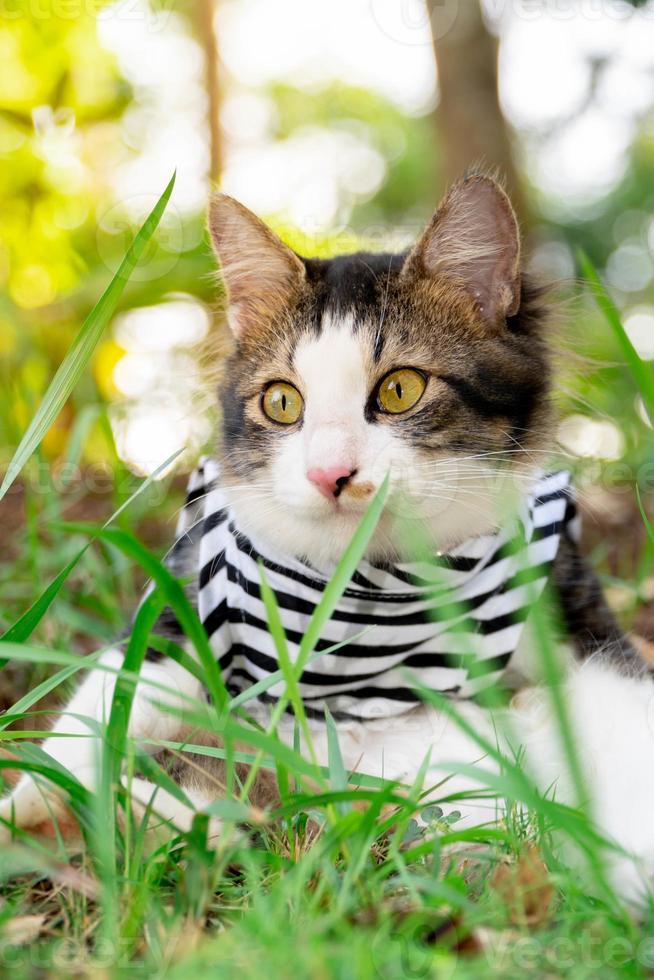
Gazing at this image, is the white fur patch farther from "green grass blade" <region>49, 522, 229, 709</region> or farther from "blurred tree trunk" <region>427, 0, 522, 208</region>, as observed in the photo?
"blurred tree trunk" <region>427, 0, 522, 208</region>

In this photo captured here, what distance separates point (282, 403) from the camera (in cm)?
141

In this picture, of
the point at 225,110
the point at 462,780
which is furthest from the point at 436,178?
the point at 462,780

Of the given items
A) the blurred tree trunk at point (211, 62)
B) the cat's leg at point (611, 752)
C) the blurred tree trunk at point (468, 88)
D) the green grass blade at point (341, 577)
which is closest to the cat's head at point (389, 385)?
the green grass blade at point (341, 577)

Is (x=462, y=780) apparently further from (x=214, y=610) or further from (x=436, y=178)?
(x=436, y=178)

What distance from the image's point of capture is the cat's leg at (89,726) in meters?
1.04

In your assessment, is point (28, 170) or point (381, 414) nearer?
point (381, 414)

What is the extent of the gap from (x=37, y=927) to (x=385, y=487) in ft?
2.05

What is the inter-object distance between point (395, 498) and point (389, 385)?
8.2 inches

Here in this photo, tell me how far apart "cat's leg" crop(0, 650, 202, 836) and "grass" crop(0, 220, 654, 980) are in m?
0.05

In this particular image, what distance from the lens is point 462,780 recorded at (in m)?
1.35

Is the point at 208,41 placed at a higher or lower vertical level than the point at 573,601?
higher

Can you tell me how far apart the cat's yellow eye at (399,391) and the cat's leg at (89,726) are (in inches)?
21.5

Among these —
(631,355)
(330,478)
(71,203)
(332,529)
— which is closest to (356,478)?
(330,478)

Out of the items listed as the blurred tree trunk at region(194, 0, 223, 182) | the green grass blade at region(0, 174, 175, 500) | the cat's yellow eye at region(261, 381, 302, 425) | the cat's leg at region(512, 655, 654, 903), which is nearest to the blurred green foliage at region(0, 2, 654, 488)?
the blurred tree trunk at region(194, 0, 223, 182)
